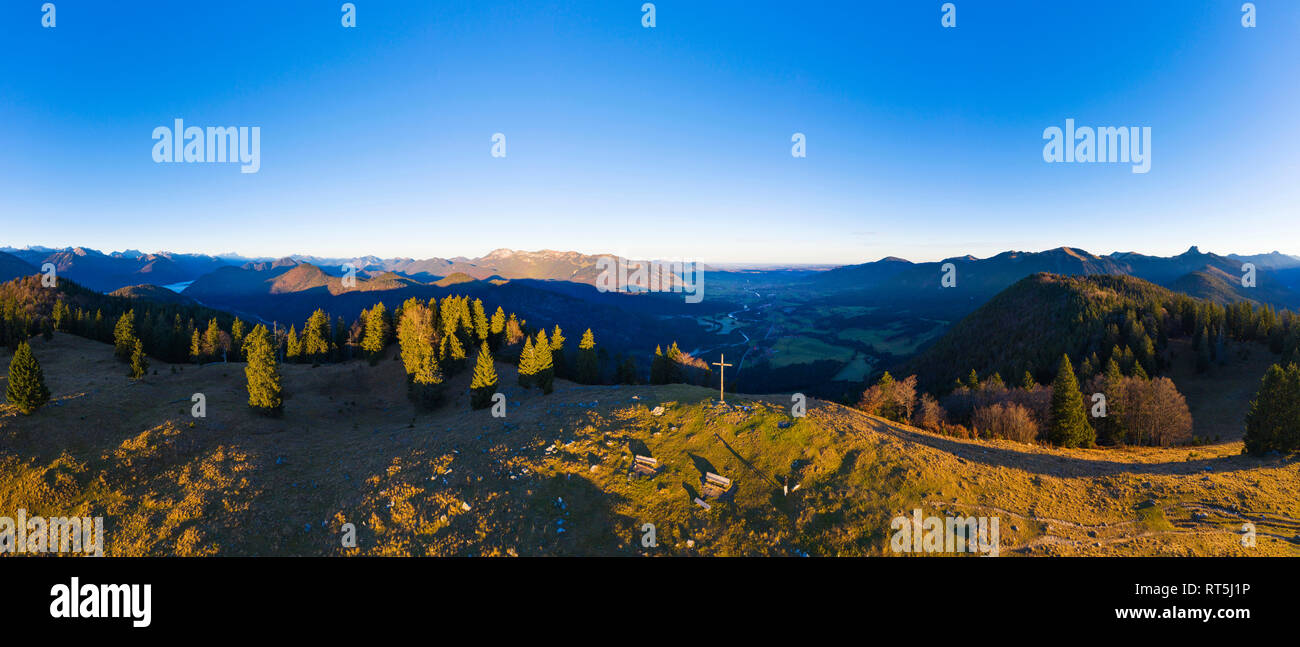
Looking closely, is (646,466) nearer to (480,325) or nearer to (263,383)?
(263,383)

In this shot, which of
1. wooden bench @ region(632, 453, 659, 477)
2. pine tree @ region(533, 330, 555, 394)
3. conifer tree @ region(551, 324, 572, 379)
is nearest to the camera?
wooden bench @ region(632, 453, 659, 477)

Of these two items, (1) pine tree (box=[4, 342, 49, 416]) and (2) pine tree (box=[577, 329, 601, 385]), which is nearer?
(1) pine tree (box=[4, 342, 49, 416])

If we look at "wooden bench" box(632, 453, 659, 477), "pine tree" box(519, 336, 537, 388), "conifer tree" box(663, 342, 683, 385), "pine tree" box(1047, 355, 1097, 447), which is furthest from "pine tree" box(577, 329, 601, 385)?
"pine tree" box(1047, 355, 1097, 447)

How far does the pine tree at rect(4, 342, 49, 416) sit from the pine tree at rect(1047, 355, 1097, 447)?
88.2 metres

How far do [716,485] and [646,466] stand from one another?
4451mm

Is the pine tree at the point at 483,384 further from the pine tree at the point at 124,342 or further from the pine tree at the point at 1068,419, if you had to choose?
the pine tree at the point at 1068,419

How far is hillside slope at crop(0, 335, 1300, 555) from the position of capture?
19641 millimetres

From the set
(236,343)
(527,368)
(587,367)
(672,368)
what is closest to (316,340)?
(236,343)

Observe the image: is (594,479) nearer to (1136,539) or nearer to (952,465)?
(952,465)

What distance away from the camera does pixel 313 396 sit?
5231 centimetres

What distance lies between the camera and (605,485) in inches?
954

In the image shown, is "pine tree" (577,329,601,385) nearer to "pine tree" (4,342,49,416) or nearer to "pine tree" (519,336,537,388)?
"pine tree" (519,336,537,388)

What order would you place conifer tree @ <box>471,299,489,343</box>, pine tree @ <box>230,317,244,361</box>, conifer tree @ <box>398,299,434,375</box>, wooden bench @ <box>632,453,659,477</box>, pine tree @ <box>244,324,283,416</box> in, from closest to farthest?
wooden bench @ <box>632,453,659,477</box>, pine tree @ <box>244,324,283,416</box>, conifer tree @ <box>398,299,434,375</box>, conifer tree @ <box>471,299,489,343</box>, pine tree @ <box>230,317,244,361</box>
